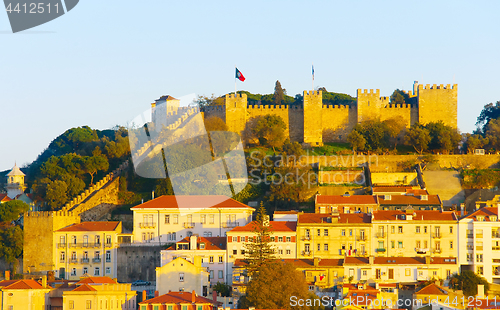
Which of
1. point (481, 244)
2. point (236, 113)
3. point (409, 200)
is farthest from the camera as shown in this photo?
point (236, 113)

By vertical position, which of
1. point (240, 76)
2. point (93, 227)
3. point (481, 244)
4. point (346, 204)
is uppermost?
point (240, 76)

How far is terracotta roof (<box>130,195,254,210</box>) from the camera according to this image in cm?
5209

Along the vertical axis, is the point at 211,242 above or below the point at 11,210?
below

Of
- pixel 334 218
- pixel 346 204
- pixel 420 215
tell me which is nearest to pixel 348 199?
pixel 346 204

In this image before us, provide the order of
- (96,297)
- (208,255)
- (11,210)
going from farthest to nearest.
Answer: (11,210)
(208,255)
(96,297)

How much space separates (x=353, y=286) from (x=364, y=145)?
2241 cm

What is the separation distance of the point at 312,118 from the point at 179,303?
30768 mm

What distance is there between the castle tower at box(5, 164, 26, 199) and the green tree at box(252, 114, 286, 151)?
17.5m

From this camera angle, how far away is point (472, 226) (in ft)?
156

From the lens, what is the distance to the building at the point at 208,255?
4722 centimetres

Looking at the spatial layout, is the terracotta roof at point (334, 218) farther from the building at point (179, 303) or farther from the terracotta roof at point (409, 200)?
the building at point (179, 303)

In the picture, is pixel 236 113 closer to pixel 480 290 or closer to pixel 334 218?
pixel 334 218

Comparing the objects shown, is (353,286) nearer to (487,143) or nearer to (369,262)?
(369,262)

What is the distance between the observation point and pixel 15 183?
64188 millimetres
